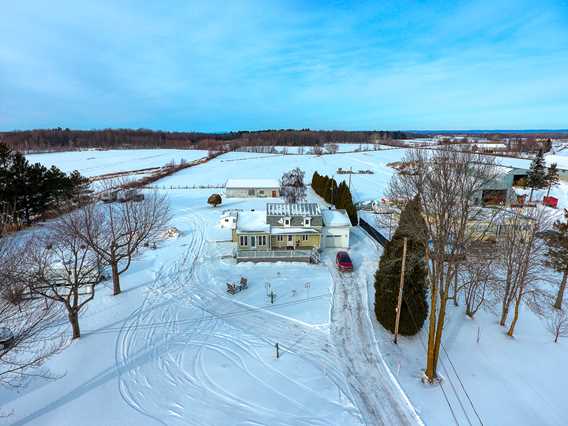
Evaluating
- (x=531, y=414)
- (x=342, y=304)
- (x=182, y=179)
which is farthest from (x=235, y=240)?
(x=182, y=179)

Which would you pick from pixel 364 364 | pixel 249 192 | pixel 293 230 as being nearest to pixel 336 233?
pixel 293 230

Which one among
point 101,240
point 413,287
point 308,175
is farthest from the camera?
point 308,175

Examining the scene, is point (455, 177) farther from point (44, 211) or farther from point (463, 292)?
point (44, 211)

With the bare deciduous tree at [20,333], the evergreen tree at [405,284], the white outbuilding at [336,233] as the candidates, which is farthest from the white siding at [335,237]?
the bare deciduous tree at [20,333]

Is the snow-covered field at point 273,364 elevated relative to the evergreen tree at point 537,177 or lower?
lower

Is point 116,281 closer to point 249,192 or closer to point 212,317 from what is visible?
point 212,317

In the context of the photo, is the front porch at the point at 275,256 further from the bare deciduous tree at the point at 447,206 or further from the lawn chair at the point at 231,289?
the bare deciduous tree at the point at 447,206
